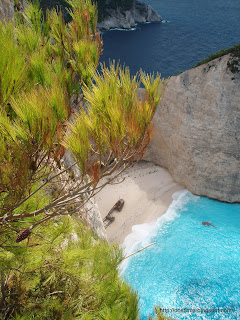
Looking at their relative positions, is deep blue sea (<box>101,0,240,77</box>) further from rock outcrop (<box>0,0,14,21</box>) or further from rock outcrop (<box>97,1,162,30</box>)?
rock outcrop (<box>0,0,14,21</box>)

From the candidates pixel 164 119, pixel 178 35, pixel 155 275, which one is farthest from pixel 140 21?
pixel 155 275

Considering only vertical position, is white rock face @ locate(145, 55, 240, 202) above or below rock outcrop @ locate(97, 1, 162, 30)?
below

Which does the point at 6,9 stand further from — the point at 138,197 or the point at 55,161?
the point at 138,197

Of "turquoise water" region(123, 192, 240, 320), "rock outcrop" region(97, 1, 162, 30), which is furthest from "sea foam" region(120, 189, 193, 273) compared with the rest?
"rock outcrop" region(97, 1, 162, 30)

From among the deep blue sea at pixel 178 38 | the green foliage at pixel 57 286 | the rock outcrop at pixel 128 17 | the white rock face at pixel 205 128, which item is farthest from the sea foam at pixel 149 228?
the rock outcrop at pixel 128 17

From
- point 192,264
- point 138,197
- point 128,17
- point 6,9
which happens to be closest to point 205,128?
point 138,197

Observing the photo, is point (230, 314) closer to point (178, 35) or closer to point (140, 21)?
point (178, 35)
